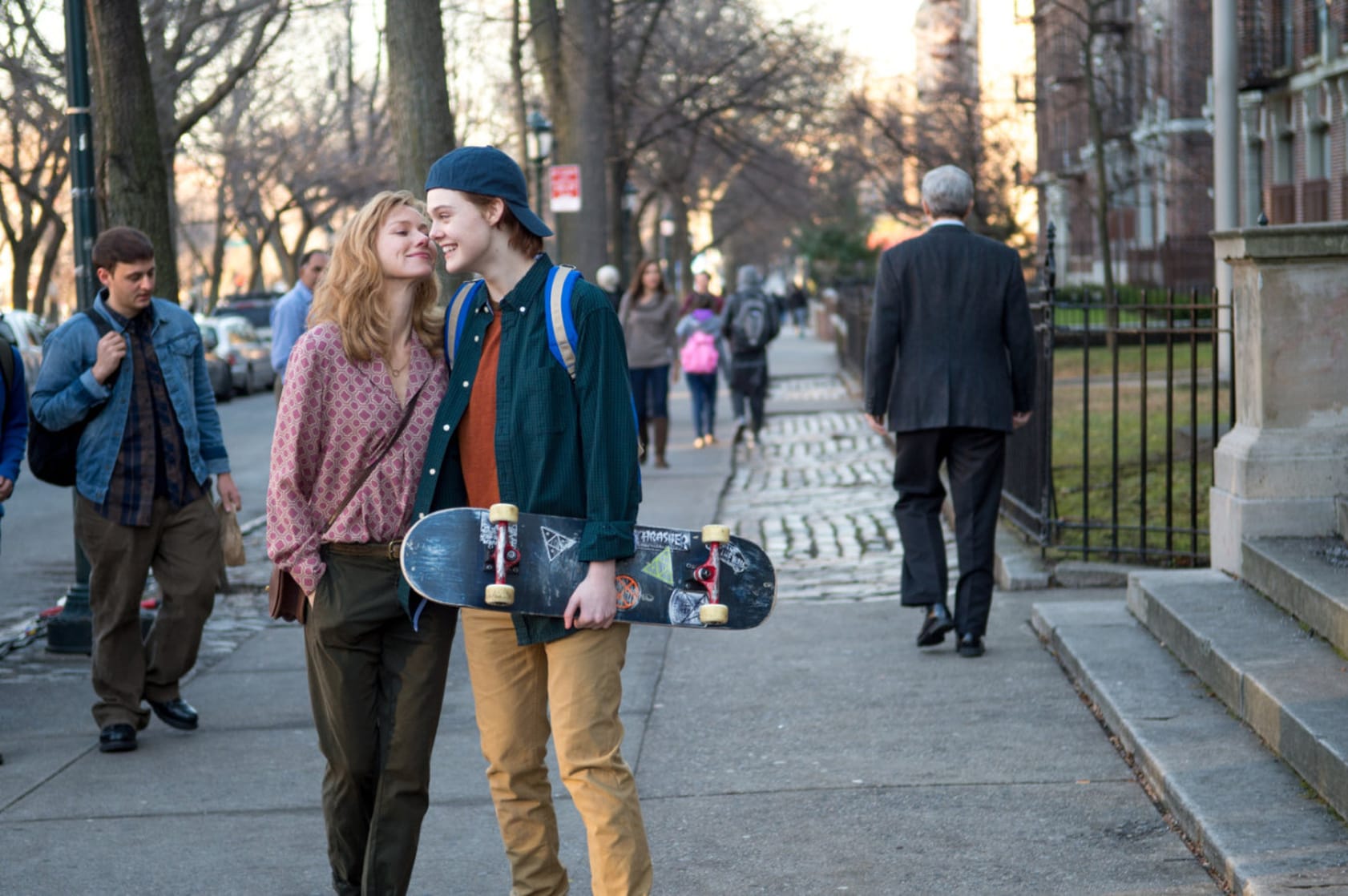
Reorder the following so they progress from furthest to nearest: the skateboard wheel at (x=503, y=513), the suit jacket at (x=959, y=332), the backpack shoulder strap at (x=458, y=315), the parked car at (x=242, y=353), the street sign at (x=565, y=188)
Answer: the parked car at (x=242, y=353), the street sign at (x=565, y=188), the suit jacket at (x=959, y=332), the backpack shoulder strap at (x=458, y=315), the skateboard wheel at (x=503, y=513)

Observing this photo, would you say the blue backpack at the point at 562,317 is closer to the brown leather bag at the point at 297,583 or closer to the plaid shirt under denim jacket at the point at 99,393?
the brown leather bag at the point at 297,583

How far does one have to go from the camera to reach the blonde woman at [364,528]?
4016 mm

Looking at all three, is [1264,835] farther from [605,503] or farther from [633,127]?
[633,127]

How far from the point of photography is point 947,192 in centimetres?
727

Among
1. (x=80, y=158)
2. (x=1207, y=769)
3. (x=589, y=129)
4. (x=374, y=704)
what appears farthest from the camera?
(x=589, y=129)

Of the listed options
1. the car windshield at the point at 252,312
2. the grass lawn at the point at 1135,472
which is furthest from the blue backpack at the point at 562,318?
the car windshield at the point at 252,312

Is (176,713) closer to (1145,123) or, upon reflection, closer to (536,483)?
(536,483)

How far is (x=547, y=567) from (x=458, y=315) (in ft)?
2.22

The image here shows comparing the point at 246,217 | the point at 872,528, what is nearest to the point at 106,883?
→ the point at 872,528

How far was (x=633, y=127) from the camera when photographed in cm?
3381

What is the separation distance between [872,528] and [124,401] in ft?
21.3

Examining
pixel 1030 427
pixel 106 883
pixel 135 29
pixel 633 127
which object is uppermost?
pixel 633 127

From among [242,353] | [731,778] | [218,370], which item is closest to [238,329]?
[242,353]

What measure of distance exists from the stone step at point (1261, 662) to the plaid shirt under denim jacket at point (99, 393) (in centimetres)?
359
